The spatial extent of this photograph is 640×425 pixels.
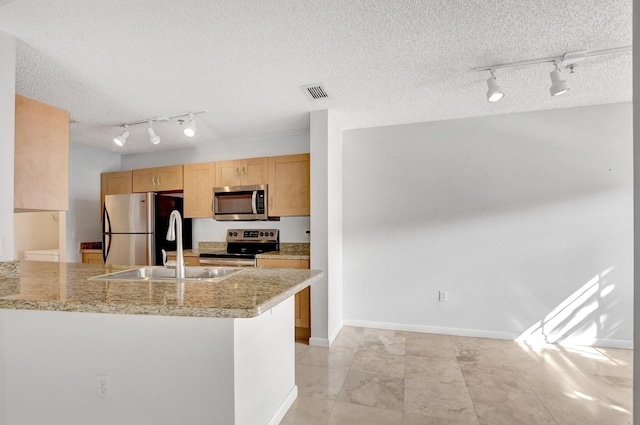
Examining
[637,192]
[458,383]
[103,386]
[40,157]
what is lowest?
[458,383]

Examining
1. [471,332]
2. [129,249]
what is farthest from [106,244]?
[471,332]

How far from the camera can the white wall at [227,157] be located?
4.02m

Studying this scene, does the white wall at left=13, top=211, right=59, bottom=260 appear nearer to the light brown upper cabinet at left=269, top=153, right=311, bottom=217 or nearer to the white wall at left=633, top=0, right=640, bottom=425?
the light brown upper cabinet at left=269, top=153, right=311, bottom=217

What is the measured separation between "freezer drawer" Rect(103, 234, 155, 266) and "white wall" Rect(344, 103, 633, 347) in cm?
255

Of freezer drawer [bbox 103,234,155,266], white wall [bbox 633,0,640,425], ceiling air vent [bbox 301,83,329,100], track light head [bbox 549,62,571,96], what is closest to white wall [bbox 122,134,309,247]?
freezer drawer [bbox 103,234,155,266]

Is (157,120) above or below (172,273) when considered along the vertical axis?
above

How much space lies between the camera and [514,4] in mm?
1606

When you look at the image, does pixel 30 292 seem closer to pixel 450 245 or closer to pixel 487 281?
pixel 450 245

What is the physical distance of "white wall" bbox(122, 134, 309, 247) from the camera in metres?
4.02

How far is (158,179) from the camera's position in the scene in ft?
14.1

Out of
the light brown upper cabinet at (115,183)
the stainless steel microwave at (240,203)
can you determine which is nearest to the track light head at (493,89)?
the stainless steel microwave at (240,203)

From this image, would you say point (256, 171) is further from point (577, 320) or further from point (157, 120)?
point (577, 320)

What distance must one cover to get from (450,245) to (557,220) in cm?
104

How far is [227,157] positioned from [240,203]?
0.88 m
